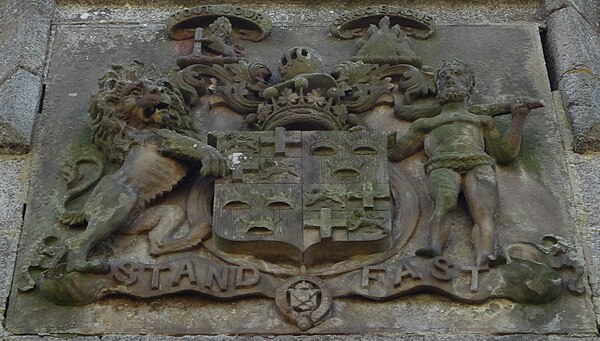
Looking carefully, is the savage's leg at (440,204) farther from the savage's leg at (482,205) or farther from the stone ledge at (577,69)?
the stone ledge at (577,69)

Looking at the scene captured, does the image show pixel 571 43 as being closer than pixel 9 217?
No

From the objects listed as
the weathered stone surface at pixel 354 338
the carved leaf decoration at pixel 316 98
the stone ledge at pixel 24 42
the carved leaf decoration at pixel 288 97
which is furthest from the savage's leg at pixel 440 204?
the stone ledge at pixel 24 42

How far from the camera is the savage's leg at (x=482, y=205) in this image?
688 centimetres

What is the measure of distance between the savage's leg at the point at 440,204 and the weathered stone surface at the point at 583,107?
900 millimetres

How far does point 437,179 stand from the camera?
718 cm

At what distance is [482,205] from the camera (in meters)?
7.08

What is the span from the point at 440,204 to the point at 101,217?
69.2 inches

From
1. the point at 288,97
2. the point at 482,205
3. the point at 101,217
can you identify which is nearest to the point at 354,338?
the point at 482,205

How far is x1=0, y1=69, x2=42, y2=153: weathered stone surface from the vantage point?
7629 mm

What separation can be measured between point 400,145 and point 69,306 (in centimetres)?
206

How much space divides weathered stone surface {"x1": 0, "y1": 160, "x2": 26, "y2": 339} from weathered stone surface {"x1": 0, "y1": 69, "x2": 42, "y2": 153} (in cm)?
11

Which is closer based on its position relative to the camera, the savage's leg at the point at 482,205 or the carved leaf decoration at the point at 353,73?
the savage's leg at the point at 482,205

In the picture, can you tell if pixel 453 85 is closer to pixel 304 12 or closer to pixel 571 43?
pixel 571 43

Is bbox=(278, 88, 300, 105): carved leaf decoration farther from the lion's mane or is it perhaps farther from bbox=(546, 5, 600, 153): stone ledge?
bbox=(546, 5, 600, 153): stone ledge
